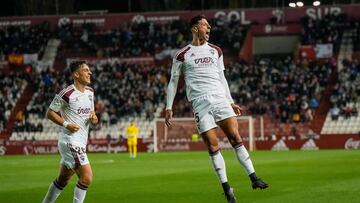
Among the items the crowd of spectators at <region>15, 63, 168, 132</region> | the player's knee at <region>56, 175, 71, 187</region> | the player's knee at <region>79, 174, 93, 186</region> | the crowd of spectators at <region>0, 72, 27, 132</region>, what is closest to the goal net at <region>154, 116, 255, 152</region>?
the crowd of spectators at <region>15, 63, 168, 132</region>

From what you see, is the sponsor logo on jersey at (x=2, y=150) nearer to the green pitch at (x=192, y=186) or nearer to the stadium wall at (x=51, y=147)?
the stadium wall at (x=51, y=147)

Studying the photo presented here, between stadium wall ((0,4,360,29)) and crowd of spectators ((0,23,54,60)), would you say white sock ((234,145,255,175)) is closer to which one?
stadium wall ((0,4,360,29))

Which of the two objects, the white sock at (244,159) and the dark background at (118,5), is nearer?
the white sock at (244,159)

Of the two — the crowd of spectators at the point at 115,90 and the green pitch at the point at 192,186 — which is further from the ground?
the green pitch at the point at 192,186

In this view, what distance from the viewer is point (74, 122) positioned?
11172 millimetres

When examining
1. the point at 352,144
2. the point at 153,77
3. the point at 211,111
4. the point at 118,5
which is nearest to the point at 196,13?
the point at 153,77

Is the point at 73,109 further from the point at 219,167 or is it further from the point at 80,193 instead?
the point at 219,167

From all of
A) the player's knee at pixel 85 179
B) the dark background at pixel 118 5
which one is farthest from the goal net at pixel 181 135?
the player's knee at pixel 85 179

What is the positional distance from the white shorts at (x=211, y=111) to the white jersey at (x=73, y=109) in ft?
5.41

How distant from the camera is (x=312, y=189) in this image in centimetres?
1473

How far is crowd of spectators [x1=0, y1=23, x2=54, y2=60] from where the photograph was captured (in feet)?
169

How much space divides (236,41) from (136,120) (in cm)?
848

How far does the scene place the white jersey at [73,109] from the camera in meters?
11.1

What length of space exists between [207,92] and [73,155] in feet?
7.23
